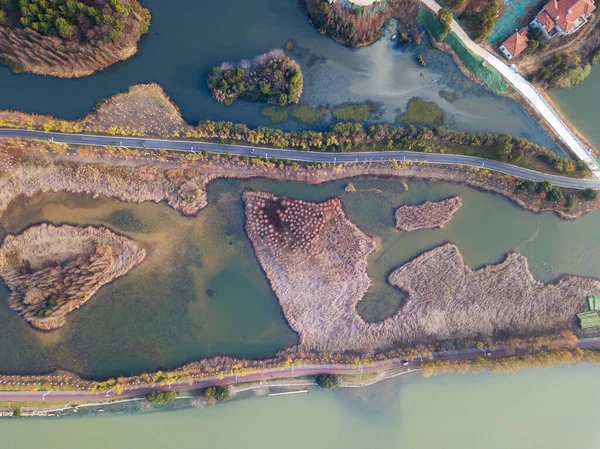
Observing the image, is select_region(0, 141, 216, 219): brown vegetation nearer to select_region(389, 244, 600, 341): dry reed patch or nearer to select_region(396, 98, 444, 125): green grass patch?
select_region(396, 98, 444, 125): green grass patch

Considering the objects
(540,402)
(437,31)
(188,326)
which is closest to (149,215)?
(188,326)

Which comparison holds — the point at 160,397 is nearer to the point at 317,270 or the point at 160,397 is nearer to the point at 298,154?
the point at 317,270

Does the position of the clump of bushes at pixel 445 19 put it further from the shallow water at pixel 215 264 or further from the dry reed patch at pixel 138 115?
the dry reed patch at pixel 138 115

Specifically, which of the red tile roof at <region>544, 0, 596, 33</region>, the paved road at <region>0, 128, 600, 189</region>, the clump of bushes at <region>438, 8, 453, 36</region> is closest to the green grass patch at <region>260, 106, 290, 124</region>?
the paved road at <region>0, 128, 600, 189</region>

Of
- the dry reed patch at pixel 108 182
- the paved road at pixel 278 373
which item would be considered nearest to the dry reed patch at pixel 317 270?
the paved road at pixel 278 373

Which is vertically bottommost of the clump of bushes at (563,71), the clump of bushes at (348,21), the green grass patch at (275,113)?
the green grass patch at (275,113)

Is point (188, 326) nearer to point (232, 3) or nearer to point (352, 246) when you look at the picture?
point (352, 246)

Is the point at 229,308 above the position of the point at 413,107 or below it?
below
